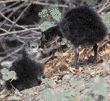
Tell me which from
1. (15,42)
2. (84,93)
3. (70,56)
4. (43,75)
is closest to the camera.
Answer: (84,93)

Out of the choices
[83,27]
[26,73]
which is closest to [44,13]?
[83,27]

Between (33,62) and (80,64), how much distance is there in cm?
77

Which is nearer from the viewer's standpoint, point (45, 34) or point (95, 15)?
point (95, 15)

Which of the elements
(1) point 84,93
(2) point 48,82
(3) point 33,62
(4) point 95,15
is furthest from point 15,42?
(1) point 84,93

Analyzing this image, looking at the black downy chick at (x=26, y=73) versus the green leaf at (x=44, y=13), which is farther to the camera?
the green leaf at (x=44, y=13)

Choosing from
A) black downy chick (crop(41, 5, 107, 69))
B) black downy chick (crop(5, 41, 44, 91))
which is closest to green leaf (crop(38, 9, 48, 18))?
black downy chick (crop(41, 5, 107, 69))

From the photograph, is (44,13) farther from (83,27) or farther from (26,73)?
(26,73)

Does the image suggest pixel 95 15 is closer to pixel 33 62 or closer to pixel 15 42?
pixel 33 62

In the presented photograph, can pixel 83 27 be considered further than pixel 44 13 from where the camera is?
No

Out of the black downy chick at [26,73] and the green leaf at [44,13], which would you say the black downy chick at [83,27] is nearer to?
the green leaf at [44,13]

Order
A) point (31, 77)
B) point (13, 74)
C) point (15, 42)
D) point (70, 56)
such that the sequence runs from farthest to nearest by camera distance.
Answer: point (15, 42)
point (70, 56)
point (31, 77)
point (13, 74)

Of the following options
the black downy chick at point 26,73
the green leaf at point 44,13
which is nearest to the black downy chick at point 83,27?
the green leaf at point 44,13

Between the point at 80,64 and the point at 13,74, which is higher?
the point at 80,64

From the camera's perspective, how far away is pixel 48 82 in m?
1.49
